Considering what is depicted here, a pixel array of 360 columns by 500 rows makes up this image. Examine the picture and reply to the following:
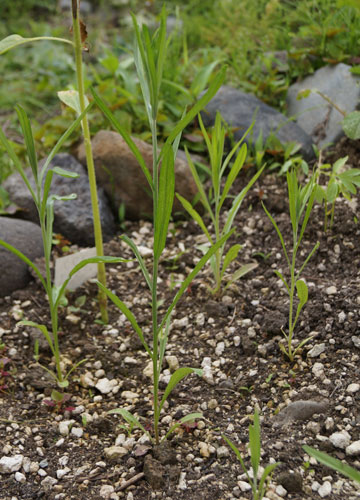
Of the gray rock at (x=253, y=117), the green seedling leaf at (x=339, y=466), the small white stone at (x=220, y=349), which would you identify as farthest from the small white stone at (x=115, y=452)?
the gray rock at (x=253, y=117)

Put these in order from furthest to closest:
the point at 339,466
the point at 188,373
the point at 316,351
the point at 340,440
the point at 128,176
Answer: the point at 128,176
the point at 316,351
the point at 188,373
the point at 340,440
the point at 339,466

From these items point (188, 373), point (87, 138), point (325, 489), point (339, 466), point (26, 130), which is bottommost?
point (325, 489)

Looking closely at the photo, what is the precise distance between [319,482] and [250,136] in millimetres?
1890

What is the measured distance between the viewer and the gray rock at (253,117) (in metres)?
2.93

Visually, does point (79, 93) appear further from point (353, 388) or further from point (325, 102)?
point (325, 102)

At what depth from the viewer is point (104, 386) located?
6.22 feet

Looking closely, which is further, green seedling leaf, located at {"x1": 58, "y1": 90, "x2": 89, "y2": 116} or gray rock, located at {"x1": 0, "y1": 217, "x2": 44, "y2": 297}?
gray rock, located at {"x1": 0, "y1": 217, "x2": 44, "y2": 297}

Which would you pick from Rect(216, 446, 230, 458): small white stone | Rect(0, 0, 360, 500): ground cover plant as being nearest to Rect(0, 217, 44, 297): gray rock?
Rect(0, 0, 360, 500): ground cover plant

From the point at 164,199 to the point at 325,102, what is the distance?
2.03 metres

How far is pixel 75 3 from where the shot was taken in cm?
179

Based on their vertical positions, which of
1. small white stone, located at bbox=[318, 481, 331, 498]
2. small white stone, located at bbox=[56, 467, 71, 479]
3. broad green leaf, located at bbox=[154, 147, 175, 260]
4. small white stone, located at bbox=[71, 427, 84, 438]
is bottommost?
small white stone, located at bbox=[71, 427, 84, 438]

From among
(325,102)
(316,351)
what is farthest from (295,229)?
(325,102)

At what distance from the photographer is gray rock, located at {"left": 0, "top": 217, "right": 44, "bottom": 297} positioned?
238 centimetres

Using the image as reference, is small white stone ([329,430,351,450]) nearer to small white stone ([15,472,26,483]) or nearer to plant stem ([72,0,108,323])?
small white stone ([15,472,26,483])
